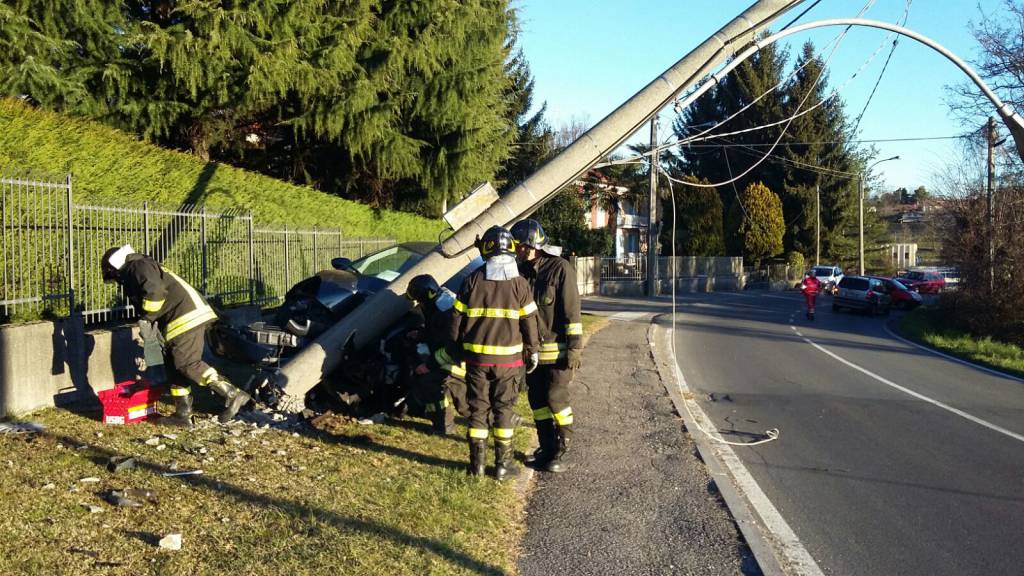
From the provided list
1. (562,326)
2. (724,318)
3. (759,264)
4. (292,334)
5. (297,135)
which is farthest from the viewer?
(759,264)

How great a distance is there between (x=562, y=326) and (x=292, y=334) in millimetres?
3172

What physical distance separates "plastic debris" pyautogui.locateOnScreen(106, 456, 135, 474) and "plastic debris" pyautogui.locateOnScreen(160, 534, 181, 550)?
151 cm

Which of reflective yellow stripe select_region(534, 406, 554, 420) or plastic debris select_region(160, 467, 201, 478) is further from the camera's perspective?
reflective yellow stripe select_region(534, 406, 554, 420)

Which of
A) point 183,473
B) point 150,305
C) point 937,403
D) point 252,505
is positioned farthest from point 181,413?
point 937,403

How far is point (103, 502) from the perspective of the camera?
479 centimetres

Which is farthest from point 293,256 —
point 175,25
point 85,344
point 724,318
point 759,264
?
point 759,264

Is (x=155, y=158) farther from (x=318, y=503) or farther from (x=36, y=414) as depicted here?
(x=318, y=503)

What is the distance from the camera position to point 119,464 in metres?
5.47

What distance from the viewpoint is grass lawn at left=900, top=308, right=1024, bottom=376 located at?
16.2 metres

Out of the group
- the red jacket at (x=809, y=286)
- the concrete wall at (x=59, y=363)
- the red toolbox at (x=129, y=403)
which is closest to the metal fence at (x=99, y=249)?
the concrete wall at (x=59, y=363)

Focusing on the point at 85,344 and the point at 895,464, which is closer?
the point at 895,464

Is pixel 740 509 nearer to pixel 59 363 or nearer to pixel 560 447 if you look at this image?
pixel 560 447

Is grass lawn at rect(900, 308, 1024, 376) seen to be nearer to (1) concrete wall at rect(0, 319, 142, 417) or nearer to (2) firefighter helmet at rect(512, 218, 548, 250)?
(2) firefighter helmet at rect(512, 218, 548, 250)

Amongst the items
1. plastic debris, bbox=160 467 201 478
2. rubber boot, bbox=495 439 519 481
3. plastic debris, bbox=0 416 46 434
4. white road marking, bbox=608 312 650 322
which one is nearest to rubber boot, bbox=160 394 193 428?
plastic debris, bbox=0 416 46 434
